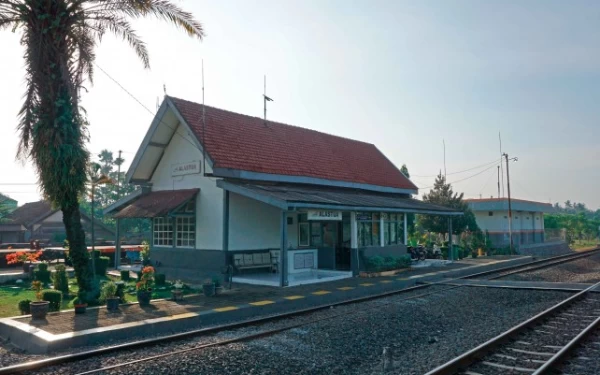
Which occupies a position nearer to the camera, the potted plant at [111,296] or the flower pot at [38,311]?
the flower pot at [38,311]

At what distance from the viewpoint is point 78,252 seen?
12984mm

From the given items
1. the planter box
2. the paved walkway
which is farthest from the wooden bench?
the planter box

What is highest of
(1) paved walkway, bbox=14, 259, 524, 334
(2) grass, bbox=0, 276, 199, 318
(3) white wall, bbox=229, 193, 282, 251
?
(3) white wall, bbox=229, 193, 282, 251

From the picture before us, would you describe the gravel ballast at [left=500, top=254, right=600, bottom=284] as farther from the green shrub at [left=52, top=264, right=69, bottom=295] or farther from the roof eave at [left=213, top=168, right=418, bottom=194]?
the green shrub at [left=52, top=264, right=69, bottom=295]

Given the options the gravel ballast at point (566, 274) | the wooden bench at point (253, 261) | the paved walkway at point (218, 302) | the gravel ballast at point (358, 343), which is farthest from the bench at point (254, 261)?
the gravel ballast at point (566, 274)

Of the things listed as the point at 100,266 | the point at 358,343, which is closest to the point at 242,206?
the point at 100,266

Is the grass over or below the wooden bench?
below

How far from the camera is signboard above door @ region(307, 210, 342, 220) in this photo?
16281 millimetres

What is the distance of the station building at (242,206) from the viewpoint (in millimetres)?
17391

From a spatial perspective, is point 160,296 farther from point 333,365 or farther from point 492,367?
point 492,367

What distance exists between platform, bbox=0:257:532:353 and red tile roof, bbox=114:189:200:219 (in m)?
4.31

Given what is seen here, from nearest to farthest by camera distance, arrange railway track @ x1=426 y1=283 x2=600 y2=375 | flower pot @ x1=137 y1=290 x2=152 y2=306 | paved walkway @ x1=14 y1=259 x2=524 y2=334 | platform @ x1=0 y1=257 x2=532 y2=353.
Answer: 1. railway track @ x1=426 y1=283 x2=600 y2=375
2. platform @ x1=0 y1=257 x2=532 y2=353
3. paved walkway @ x1=14 y1=259 x2=524 y2=334
4. flower pot @ x1=137 y1=290 x2=152 y2=306

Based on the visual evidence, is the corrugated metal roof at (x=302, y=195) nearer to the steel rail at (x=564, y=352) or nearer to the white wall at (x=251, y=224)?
the white wall at (x=251, y=224)

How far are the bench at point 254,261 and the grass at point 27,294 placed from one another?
8.14 ft
